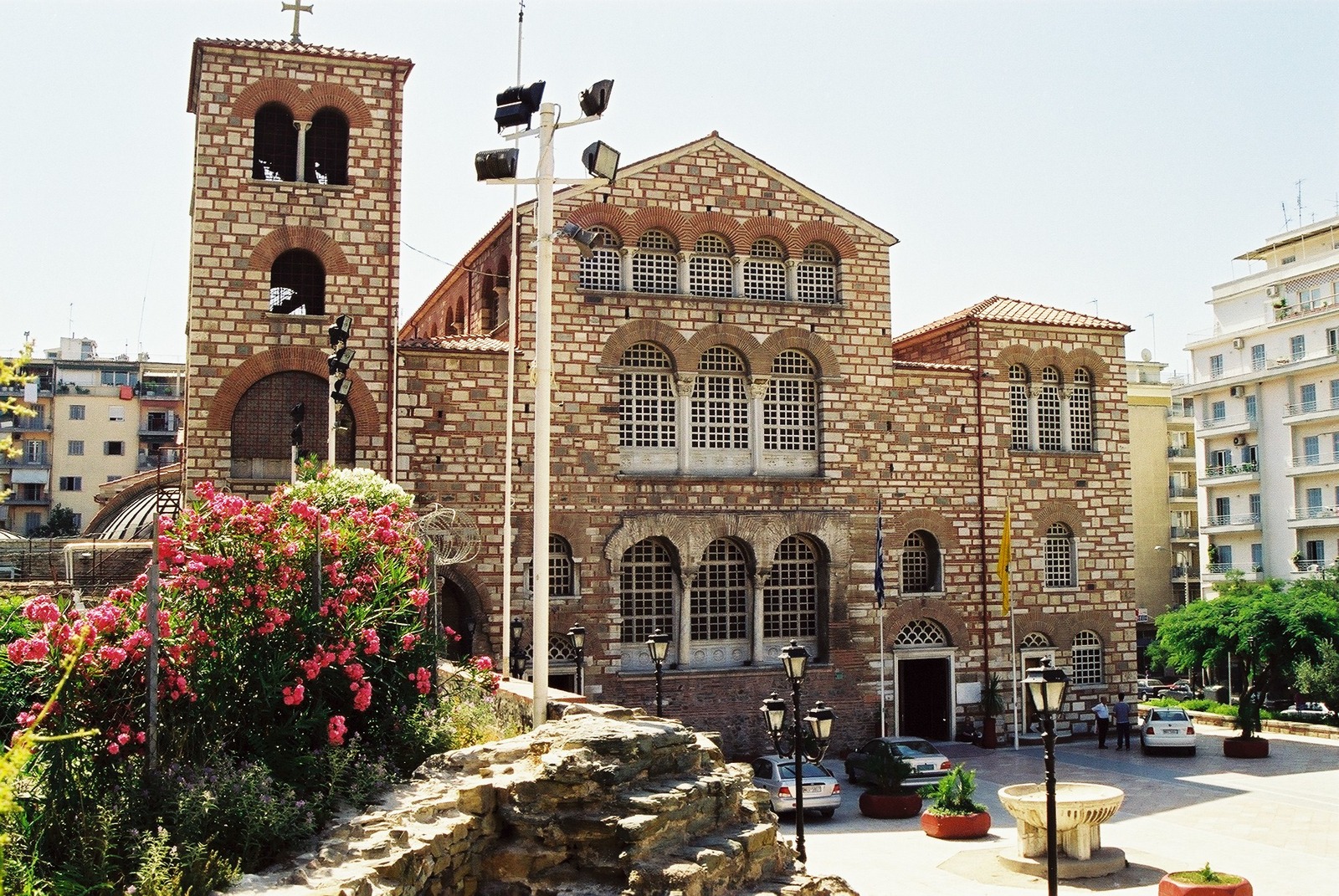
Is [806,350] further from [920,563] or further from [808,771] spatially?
[808,771]

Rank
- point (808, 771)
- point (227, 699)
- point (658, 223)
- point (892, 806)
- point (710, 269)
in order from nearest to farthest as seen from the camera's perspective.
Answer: point (227, 699)
point (808, 771)
point (892, 806)
point (658, 223)
point (710, 269)

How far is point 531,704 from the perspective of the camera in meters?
14.1

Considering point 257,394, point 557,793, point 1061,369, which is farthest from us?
point 1061,369

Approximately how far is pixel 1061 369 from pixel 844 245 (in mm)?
7214

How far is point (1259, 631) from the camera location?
3441 centimetres

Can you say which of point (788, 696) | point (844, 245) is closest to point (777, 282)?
point (844, 245)

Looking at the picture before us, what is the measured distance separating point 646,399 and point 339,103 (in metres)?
9.52

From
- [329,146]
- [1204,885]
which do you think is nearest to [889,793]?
[1204,885]

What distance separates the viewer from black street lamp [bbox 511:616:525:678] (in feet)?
74.9

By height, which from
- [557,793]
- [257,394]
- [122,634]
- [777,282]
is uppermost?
[777,282]

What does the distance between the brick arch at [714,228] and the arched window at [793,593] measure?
24.8ft

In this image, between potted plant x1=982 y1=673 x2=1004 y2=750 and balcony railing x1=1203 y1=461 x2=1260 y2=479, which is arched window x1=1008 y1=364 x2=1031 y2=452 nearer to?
potted plant x1=982 y1=673 x2=1004 y2=750

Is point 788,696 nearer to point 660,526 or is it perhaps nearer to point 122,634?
point 660,526

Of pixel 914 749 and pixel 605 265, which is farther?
pixel 605 265
